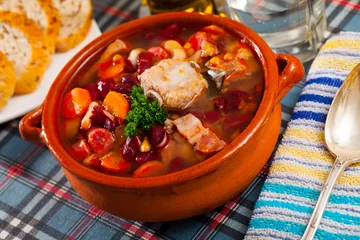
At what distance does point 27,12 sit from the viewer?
7.77ft

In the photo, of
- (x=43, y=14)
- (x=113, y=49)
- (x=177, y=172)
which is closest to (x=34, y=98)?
(x=43, y=14)

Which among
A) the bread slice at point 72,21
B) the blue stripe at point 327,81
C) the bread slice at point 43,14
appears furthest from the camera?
the bread slice at point 72,21

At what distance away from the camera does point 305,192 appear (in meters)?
1.74

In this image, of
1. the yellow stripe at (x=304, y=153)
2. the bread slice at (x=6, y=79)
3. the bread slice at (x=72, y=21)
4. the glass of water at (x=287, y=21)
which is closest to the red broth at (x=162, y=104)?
the yellow stripe at (x=304, y=153)

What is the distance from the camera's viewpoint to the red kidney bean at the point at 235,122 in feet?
5.61

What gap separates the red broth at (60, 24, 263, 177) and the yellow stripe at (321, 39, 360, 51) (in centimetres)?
39

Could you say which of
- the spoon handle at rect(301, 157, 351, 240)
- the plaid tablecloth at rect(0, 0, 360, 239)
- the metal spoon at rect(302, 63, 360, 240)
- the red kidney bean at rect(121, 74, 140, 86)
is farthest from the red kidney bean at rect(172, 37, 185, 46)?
the spoon handle at rect(301, 157, 351, 240)

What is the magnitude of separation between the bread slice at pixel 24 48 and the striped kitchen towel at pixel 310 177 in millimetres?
1064

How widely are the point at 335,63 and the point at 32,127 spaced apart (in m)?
1.05

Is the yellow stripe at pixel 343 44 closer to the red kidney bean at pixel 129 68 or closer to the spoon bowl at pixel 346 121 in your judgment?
the spoon bowl at pixel 346 121

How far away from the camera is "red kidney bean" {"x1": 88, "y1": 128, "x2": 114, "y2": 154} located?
1.74 meters

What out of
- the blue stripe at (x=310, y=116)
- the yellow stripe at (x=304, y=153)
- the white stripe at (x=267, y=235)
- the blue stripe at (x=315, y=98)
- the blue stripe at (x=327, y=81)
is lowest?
the white stripe at (x=267, y=235)

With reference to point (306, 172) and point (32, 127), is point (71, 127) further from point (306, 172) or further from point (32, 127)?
point (306, 172)

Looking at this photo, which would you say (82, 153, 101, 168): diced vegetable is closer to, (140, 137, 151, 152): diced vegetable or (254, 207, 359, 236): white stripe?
(140, 137, 151, 152): diced vegetable
